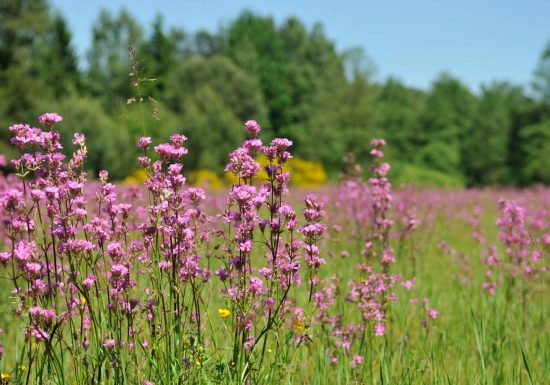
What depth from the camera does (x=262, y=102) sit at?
49625mm

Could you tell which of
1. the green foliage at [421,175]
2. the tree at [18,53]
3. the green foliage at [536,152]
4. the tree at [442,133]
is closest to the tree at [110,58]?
the tree at [18,53]

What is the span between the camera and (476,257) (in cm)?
931

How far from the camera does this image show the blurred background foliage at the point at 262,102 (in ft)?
109

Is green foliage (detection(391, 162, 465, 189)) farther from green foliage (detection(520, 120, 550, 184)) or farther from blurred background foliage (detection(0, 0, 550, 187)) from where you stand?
green foliage (detection(520, 120, 550, 184))

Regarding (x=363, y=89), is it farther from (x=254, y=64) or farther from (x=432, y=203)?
(x=432, y=203)

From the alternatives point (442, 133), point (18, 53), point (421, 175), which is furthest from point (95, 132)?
point (442, 133)

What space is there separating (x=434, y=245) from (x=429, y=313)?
19.8 ft

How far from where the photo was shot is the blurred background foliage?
33.1 metres

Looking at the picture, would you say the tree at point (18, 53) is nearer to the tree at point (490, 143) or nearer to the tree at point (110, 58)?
the tree at point (110, 58)

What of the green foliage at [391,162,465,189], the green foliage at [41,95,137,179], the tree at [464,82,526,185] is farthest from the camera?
the tree at [464,82,526,185]

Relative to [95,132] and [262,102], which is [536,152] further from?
[95,132]

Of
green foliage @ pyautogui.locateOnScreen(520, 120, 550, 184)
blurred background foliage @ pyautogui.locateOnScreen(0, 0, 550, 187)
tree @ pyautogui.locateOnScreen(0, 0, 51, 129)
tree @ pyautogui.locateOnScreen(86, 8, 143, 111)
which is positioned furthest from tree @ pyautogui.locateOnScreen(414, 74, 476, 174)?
tree @ pyautogui.locateOnScreen(0, 0, 51, 129)

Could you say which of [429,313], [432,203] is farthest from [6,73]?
[429,313]

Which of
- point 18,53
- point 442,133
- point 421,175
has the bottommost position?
point 421,175
